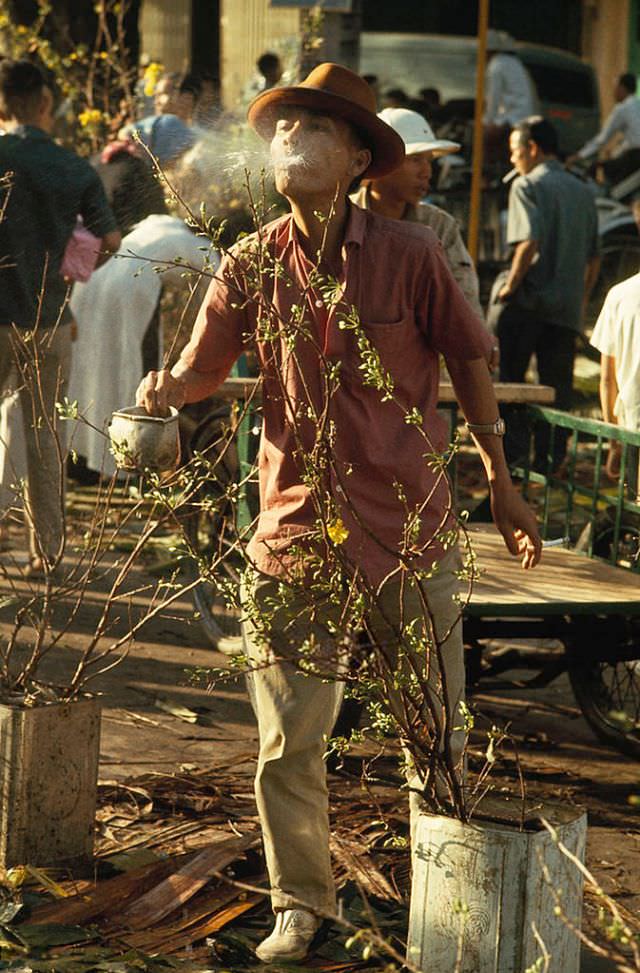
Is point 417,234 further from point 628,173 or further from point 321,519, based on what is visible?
point 628,173

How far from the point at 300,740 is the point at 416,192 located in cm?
321

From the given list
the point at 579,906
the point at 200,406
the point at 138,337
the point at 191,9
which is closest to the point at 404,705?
the point at 579,906

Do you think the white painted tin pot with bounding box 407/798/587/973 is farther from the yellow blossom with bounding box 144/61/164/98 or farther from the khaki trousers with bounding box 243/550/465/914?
the yellow blossom with bounding box 144/61/164/98

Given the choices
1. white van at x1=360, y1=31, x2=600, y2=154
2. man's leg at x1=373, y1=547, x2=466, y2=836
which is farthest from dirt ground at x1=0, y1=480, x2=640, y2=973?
white van at x1=360, y1=31, x2=600, y2=154

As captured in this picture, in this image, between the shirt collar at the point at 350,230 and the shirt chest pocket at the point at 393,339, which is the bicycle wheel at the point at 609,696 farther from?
the shirt collar at the point at 350,230

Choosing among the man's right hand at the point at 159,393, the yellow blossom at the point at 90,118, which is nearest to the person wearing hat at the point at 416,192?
the man's right hand at the point at 159,393

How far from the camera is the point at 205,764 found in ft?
19.2

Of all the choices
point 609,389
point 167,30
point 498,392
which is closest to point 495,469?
point 498,392

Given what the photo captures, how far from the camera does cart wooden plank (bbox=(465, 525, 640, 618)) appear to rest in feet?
18.2

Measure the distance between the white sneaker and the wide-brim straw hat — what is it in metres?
1.79

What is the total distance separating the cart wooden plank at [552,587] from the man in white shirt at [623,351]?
0.62 meters

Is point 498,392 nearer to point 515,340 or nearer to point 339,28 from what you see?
point 515,340

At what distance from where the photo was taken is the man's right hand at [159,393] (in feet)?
13.8

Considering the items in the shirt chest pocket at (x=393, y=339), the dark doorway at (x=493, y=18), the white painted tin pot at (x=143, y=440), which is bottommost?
the white painted tin pot at (x=143, y=440)
